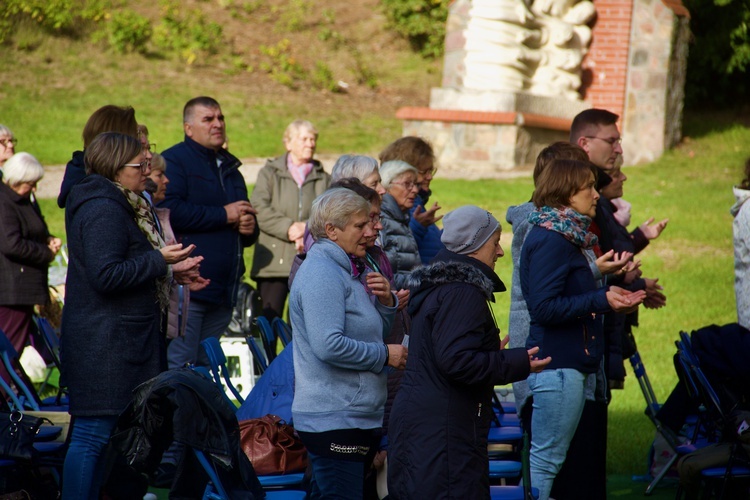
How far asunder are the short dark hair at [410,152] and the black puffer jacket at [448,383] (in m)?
2.72

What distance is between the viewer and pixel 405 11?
23.4 meters

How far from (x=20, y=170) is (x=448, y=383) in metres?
4.39

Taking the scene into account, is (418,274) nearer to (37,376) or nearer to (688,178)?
(37,376)

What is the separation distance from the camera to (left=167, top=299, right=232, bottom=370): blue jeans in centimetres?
645

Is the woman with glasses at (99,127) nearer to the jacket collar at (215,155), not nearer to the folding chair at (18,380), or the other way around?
the folding chair at (18,380)

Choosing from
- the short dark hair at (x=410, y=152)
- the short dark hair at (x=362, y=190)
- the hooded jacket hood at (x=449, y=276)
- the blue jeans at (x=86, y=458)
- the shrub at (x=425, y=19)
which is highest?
the shrub at (x=425, y=19)

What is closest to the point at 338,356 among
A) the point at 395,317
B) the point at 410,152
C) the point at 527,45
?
the point at 395,317

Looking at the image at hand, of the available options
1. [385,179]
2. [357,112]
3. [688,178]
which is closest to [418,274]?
[385,179]

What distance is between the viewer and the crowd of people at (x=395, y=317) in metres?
3.81

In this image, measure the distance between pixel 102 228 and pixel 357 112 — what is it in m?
15.1

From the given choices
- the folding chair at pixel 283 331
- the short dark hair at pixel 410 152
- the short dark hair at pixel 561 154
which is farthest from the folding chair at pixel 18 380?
the short dark hair at pixel 561 154

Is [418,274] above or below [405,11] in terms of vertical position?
below

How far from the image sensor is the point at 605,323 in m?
5.46

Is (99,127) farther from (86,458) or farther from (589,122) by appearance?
(589,122)
